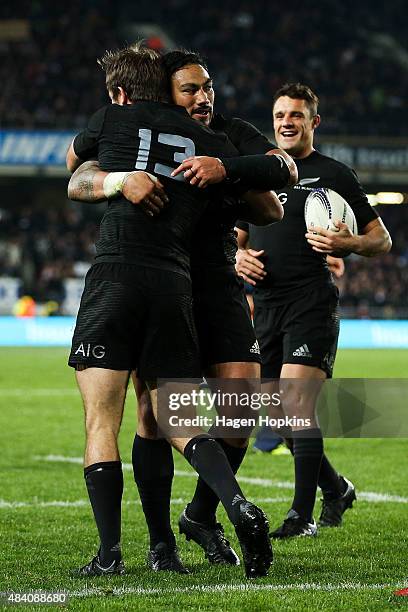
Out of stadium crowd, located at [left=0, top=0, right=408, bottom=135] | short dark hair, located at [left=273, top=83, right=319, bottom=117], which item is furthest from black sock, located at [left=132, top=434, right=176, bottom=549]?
stadium crowd, located at [left=0, top=0, right=408, bottom=135]

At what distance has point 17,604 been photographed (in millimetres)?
3746

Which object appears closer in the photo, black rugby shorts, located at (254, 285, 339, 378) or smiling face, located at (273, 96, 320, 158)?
black rugby shorts, located at (254, 285, 339, 378)

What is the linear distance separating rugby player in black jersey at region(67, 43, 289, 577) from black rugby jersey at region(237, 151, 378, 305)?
155 centimetres

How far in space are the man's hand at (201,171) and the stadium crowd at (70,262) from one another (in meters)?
24.2

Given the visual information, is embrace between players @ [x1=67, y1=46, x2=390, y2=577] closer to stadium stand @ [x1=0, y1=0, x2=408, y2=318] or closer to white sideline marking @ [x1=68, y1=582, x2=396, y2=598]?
white sideline marking @ [x1=68, y1=582, x2=396, y2=598]

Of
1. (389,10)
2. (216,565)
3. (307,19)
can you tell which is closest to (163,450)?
(216,565)

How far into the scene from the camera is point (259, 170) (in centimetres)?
441

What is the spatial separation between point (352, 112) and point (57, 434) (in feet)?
82.0

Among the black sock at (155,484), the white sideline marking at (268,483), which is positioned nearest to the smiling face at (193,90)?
the black sock at (155,484)

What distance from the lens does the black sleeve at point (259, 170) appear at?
4.37 m

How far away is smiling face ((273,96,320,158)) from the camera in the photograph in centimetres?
602

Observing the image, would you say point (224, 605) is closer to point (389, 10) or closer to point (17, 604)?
point (17, 604)

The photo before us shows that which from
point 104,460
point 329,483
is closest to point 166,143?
point 104,460

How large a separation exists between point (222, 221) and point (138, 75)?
76 centimetres
